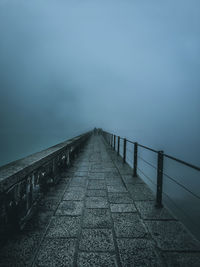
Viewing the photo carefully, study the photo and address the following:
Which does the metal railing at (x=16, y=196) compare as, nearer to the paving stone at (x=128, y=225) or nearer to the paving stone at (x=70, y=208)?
the paving stone at (x=70, y=208)

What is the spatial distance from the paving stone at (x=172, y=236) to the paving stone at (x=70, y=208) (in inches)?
47.8

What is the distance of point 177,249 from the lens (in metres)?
1.82

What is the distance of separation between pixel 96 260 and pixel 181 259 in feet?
3.14

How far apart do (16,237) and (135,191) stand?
2.60 m

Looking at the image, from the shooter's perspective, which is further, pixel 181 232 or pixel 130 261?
pixel 181 232

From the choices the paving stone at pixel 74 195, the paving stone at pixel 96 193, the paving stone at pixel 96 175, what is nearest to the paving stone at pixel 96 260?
the paving stone at pixel 74 195

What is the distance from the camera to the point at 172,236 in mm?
2059

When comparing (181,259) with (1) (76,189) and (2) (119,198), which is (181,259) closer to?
(2) (119,198)

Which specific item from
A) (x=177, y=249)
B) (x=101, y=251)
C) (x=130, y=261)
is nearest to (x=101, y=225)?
(x=101, y=251)

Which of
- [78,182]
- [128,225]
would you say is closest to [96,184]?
[78,182]

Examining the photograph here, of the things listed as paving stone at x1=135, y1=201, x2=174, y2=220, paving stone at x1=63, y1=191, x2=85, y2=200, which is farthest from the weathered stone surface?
paving stone at x1=135, y1=201, x2=174, y2=220

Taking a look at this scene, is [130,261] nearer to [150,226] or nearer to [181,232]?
[150,226]

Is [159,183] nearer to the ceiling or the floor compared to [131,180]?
nearer to the ceiling

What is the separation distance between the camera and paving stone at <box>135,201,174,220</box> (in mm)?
2561
